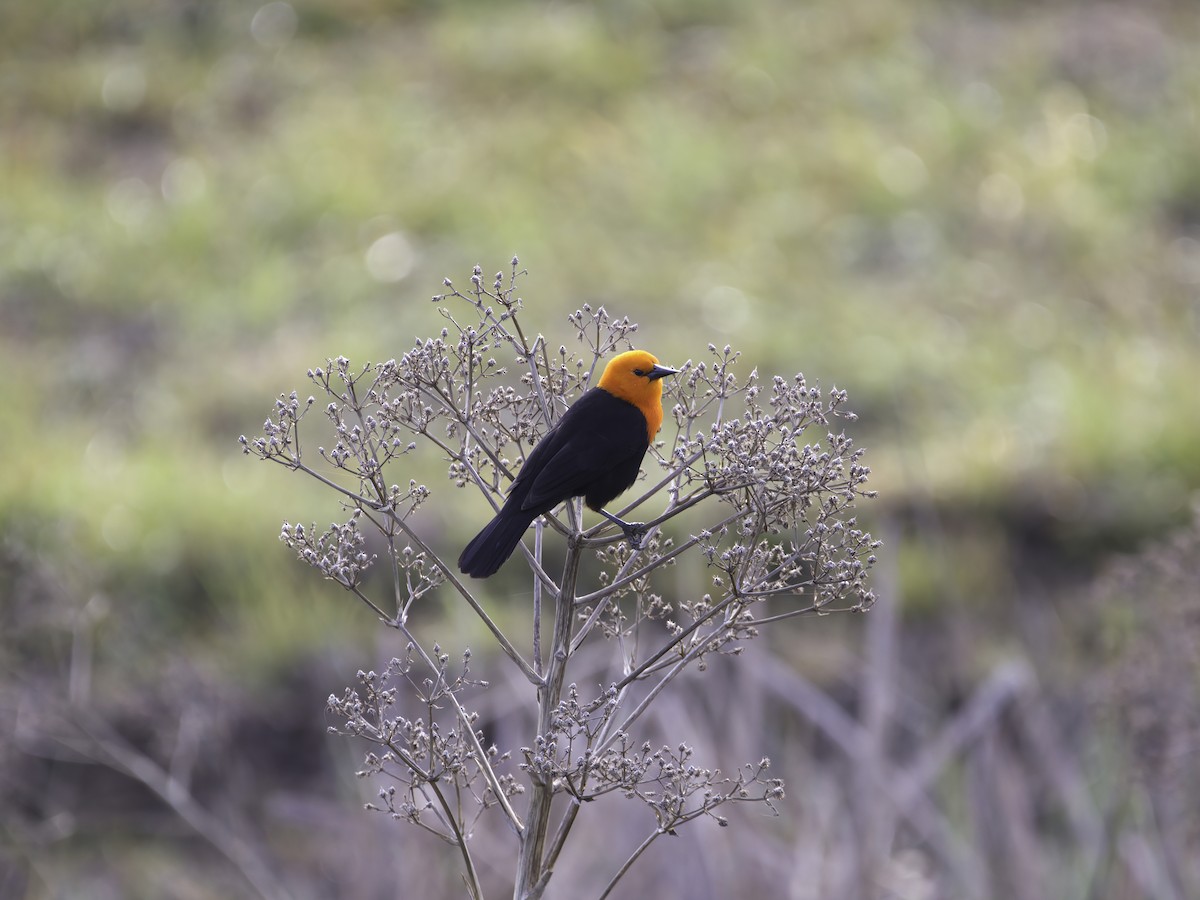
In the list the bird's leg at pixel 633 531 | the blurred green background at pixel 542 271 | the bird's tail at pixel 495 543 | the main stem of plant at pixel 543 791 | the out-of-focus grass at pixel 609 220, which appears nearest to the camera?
the main stem of plant at pixel 543 791

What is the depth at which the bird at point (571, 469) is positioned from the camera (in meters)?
2.04

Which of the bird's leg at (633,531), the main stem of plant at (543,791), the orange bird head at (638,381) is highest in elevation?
the orange bird head at (638,381)

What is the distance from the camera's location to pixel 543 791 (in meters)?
1.73

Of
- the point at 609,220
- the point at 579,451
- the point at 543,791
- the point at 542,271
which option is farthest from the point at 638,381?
the point at 609,220

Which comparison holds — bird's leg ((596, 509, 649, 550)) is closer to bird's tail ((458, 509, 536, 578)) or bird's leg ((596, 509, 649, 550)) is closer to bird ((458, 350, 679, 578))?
bird ((458, 350, 679, 578))

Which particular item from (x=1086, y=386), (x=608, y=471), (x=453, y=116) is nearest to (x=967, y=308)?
(x=1086, y=386)

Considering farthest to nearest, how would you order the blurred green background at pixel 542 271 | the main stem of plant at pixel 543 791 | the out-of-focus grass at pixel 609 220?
1. the out-of-focus grass at pixel 609 220
2. the blurred green background at pixel 542 271
3. the main stem of plant at pixel 543 791

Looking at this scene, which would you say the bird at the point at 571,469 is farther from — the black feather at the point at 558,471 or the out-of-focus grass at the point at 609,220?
the out-of-focus grass at the point at 609,220

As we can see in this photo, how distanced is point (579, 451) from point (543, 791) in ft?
1.75

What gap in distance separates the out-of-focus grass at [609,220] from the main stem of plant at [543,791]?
186 inches

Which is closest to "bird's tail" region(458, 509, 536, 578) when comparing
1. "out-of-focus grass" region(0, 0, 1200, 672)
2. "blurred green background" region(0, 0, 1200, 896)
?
"blurred green background" region(0, 0, 1200, 896)

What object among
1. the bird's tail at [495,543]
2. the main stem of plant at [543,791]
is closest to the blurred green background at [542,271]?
the bird's tail at [495,543]

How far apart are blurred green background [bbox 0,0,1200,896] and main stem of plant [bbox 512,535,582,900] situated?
227 cm

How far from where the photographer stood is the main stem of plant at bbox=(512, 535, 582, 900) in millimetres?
1688
